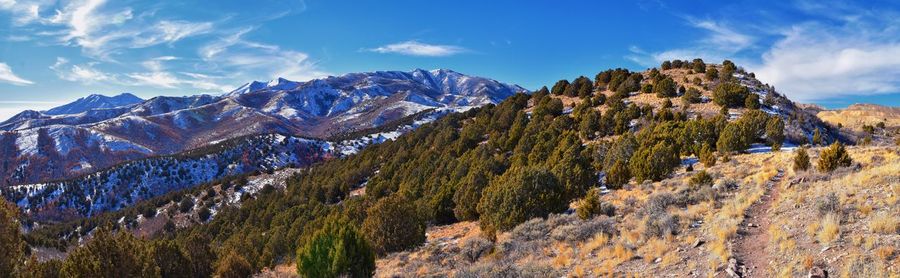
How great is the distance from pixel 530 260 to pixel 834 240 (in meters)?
6.73

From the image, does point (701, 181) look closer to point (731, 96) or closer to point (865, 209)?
point (865, 209)

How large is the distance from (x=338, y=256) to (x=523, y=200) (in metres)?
9.47

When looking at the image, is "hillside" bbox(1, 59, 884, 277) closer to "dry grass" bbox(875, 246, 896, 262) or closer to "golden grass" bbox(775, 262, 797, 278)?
"dry grass" bbox(875, 246, 896, 262)

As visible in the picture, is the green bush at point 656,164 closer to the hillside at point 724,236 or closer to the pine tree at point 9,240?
the hillside at point 724,236

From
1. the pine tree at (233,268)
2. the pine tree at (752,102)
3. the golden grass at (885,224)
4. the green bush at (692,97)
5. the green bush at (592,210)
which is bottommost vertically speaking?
the pine tree at (233,268)

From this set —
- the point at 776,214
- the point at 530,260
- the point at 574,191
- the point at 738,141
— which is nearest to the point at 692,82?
the point at 738,141

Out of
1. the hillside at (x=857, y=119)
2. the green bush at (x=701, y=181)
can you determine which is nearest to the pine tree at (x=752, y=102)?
the hillside at (x=857, y=119)

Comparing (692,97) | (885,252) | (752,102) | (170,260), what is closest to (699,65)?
(692,97)

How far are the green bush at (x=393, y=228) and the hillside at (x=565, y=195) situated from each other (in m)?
0.06

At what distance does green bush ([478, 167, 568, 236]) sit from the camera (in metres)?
19.6

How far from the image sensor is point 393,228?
1998 centimetres

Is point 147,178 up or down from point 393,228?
down

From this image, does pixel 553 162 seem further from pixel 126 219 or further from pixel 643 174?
pixel 126 219

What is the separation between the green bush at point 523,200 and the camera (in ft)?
64.4
